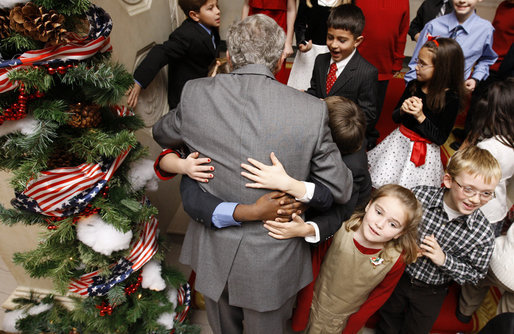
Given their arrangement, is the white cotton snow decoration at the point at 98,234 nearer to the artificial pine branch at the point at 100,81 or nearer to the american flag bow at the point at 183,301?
the artificial pine branch at the point at 100,81

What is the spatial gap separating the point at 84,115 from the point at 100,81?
0.53 feet

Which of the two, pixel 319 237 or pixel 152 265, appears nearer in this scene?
pixel 319 237

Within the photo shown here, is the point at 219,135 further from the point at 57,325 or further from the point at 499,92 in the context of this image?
the point at 499,92

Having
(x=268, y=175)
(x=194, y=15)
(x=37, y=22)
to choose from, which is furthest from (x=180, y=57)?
(x=268, y=175)

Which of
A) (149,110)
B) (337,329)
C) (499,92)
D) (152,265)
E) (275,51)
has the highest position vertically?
(275,51)

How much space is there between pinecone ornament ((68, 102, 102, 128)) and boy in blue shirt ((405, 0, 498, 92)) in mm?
2520

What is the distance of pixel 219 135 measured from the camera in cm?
118

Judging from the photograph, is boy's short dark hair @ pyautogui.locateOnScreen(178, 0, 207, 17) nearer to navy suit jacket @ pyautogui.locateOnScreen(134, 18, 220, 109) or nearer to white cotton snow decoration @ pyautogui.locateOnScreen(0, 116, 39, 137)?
navy suit jacket @ pyautogui.locateOnScreen(134, 18, 220, 109)

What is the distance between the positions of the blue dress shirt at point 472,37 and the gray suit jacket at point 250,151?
76.7 inches

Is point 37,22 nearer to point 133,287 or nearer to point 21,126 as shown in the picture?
point 21,126

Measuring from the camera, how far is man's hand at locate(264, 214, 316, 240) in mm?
1276

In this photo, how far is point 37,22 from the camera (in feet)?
3.01

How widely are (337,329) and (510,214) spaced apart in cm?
149

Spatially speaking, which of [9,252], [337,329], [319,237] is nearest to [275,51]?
[319,237]
